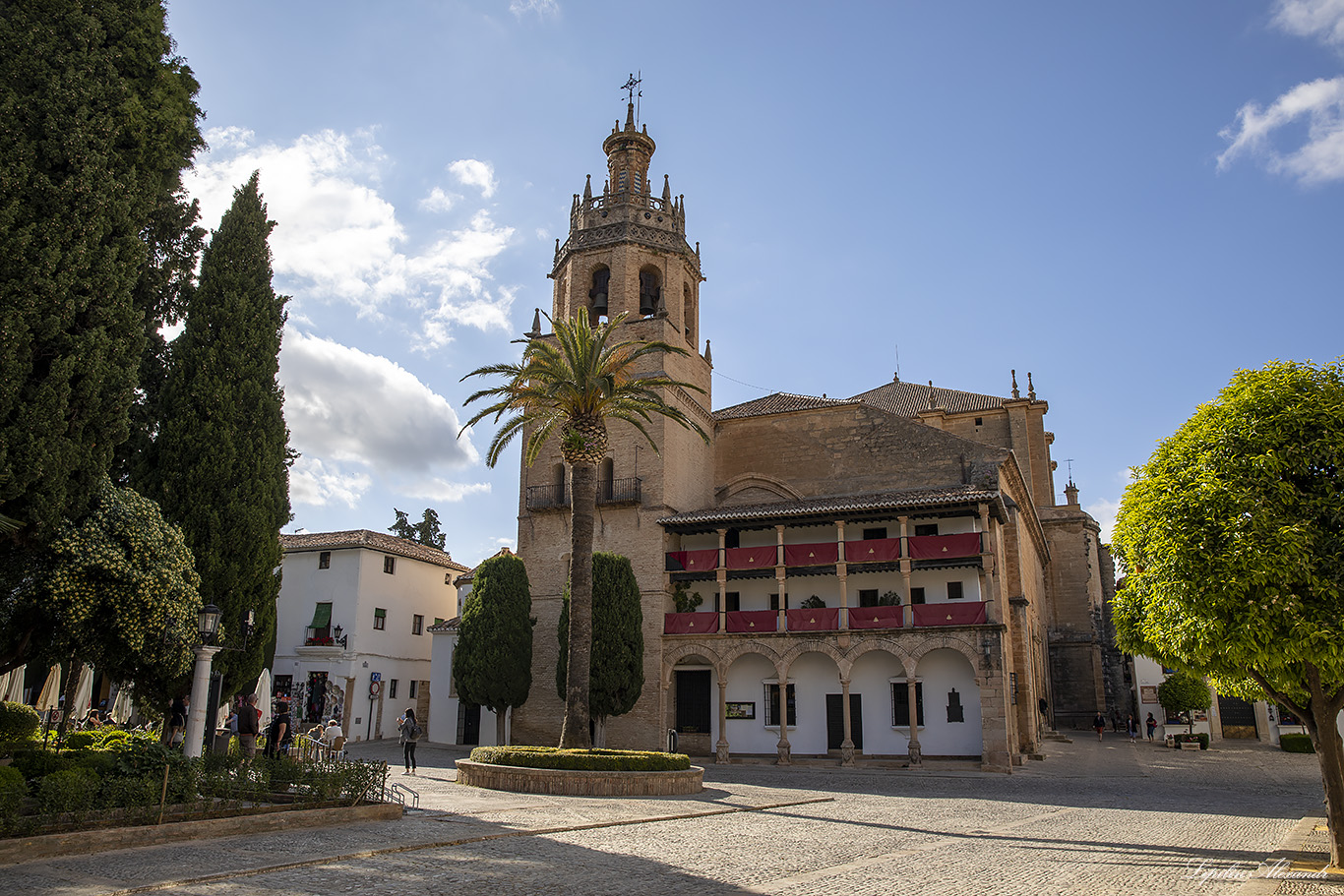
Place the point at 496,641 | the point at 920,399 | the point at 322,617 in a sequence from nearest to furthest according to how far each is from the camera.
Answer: the point at 496,641, the point at 322,617, the point at 920,399

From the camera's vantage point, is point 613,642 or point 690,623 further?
point 690,623

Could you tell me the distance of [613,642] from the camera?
93.0ft

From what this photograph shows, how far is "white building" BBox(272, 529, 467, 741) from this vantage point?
34781mm

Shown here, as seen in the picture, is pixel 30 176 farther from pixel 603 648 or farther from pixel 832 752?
pixel 832 752

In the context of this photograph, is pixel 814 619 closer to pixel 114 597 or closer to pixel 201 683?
pixel 201 683

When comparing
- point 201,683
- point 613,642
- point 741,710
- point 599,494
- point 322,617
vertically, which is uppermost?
point 599,494

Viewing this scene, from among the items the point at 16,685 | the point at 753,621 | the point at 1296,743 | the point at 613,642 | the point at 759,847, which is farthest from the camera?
the point at 1296,743

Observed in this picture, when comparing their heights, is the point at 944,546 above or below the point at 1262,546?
above

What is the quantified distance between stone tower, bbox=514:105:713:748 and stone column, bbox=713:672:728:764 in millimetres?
1941

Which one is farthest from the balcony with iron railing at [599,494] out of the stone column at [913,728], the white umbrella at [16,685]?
the white umbrella at [16,685]

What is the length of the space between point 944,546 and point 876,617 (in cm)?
305

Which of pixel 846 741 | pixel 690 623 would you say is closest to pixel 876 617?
pixel 846 741

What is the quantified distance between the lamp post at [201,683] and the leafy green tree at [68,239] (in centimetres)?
239

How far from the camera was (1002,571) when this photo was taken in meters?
29.3
